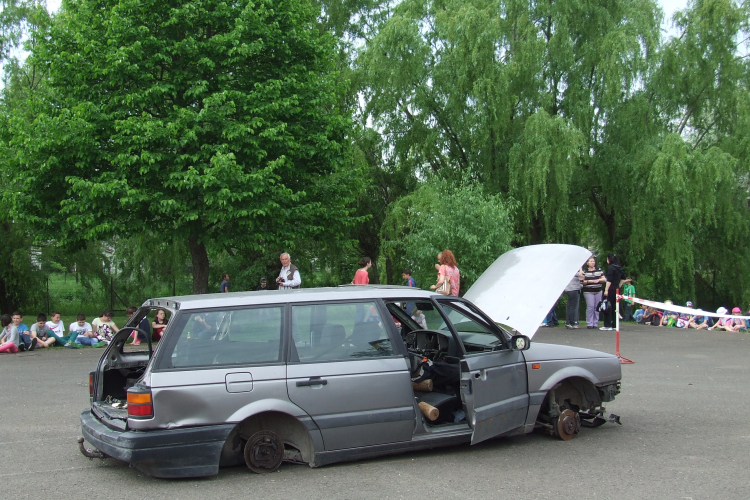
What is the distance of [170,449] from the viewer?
515cm

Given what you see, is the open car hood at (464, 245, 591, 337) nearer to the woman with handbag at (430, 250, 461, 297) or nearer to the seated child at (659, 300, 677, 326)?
the woman with handbag at (430, 250, 461, 297)

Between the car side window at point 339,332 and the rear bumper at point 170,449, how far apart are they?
0.89m

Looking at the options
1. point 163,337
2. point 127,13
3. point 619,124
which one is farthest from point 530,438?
point 619,124

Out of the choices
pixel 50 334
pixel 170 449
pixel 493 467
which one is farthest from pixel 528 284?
pixel 50 334

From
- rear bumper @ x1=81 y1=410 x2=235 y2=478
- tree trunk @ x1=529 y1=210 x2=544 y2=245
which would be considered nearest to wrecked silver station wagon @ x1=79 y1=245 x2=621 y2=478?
rear bumper @ x1=81 y1=410 x2=235 y2=478

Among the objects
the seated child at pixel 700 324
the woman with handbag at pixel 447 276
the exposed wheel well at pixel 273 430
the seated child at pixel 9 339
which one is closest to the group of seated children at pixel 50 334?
the seated child at pixel 9 339

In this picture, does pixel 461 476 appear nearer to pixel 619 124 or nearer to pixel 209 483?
pixel 209 483

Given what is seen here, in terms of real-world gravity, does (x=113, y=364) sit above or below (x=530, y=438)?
above

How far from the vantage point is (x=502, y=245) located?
1912 cm

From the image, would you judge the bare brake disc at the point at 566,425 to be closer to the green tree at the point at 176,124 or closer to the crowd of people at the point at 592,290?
the green tree at the point at 176,124

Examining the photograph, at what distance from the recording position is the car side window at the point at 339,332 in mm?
5703

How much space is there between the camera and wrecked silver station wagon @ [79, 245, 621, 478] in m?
5.23

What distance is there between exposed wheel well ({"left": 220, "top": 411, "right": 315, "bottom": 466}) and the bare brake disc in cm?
242

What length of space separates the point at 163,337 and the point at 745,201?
22.4 metres
